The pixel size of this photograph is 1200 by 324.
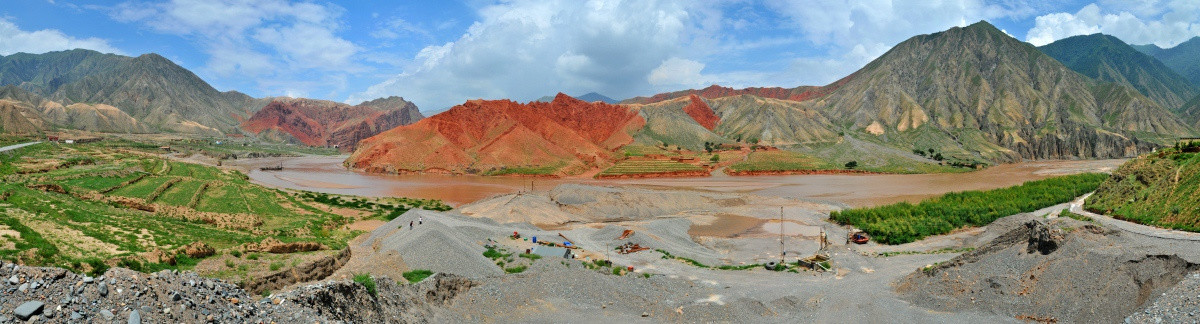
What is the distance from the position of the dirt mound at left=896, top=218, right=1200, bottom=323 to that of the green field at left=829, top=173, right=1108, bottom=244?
1933cm

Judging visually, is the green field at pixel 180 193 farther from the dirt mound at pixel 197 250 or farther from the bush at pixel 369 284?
the bush at pixel 369 284

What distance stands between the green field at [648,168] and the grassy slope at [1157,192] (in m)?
86.7

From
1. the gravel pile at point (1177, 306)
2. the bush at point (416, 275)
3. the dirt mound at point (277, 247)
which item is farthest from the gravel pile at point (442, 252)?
the gravel pile at point (1177, 306)

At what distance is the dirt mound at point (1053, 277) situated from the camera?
1927 centimetres

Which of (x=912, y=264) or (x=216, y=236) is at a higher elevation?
(x=216, y=236)

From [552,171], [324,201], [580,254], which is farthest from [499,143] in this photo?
[580,254]

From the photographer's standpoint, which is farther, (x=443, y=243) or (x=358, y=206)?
(x=358, y=206)

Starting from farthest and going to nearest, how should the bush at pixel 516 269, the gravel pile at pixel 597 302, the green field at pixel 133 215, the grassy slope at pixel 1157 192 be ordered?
1. the grassy slope at pixel 1157 192
2. the bush at pixel 516 269
3. the gravel pile at pixel 597 302
4. the green field at pixel 133 215

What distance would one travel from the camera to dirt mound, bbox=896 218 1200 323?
63.2 ft

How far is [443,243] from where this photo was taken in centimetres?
3033

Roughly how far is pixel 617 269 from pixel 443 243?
9990 millimetres

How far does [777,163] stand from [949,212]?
83.4 meters

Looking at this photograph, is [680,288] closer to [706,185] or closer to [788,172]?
[706,185]

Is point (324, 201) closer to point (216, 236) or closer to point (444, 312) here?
point (216, 236)
